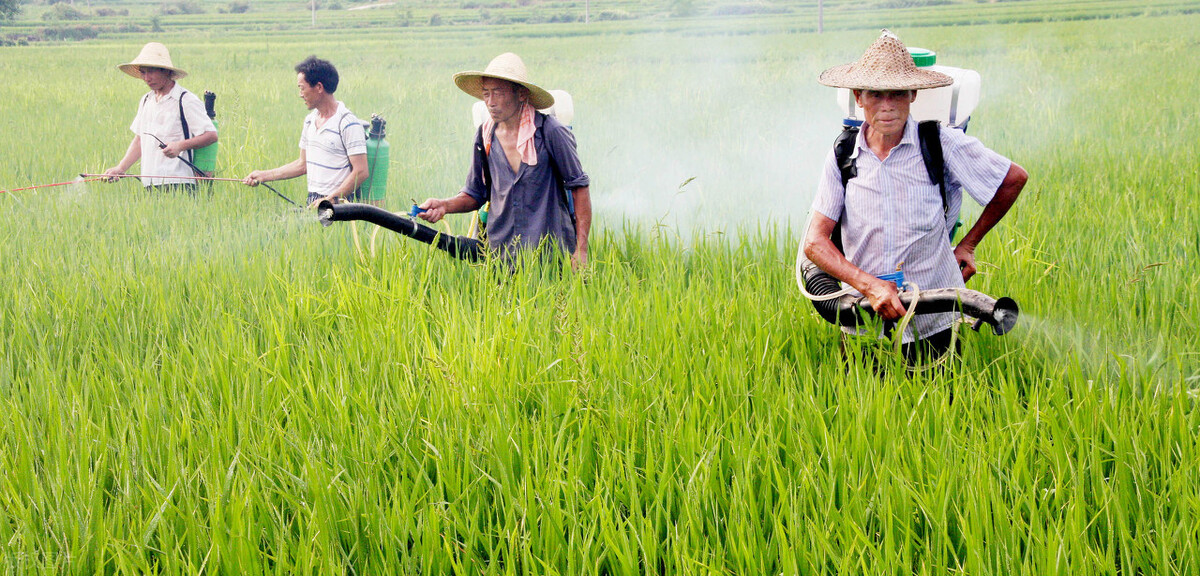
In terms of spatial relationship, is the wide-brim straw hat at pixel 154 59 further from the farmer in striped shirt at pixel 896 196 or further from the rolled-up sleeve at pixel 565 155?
the farmer in striped shirt at pixel 896 196

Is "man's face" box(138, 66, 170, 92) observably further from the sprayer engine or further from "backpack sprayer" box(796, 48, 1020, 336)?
the sprayer engine

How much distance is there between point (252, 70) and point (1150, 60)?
1713 cm

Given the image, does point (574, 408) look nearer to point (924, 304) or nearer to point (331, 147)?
point (924, 304)

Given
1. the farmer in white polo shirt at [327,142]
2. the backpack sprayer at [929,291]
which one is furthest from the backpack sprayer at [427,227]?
the backpack sprayer at [929,291]

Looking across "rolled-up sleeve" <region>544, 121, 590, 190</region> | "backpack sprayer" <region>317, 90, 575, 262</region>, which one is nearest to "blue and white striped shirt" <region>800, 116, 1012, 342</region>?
"rolled-up sleeve" <region>544, 121, 590, 190</region>

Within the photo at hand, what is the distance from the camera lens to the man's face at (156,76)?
5691 millimetres

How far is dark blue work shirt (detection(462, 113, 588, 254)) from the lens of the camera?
368 centimetres

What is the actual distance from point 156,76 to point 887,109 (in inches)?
187

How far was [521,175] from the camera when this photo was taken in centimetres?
369

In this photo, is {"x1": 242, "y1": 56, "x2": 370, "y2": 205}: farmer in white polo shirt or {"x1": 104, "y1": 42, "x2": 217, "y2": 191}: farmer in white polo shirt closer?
{"x1": 242, "y1": 56, "x2": 370, "y2": 205}: farmer in white polo shirt

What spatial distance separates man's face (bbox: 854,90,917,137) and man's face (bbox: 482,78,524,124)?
150cm

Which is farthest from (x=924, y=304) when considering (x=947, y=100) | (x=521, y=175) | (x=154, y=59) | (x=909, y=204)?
(x=154, y=59)

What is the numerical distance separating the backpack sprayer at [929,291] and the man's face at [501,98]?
121cm

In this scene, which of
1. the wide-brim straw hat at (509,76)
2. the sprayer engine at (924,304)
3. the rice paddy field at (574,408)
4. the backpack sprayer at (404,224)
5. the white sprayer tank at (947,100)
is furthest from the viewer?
the wide-brim straw hat at (509,76)
